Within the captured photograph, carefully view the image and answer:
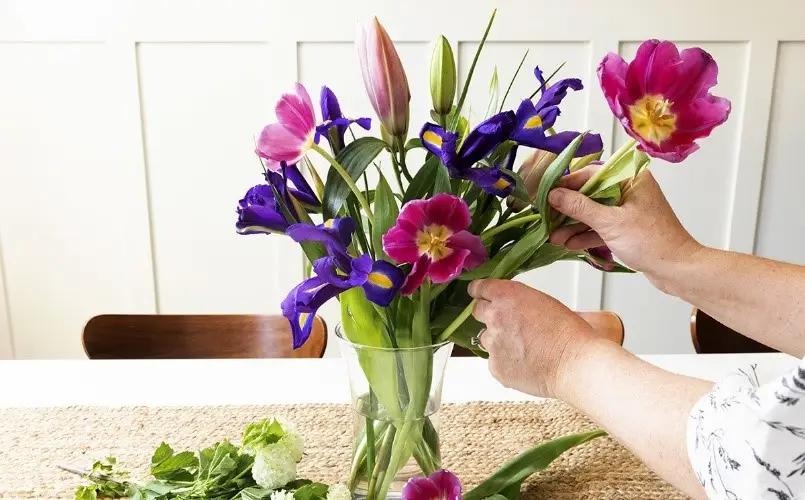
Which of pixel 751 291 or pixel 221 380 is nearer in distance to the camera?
pixel 751 291

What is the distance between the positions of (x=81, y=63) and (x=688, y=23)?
182 centimetres

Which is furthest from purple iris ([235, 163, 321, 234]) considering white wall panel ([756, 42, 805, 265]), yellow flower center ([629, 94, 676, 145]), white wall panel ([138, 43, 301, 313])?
white wall panel ([756, 42, 805, 265])

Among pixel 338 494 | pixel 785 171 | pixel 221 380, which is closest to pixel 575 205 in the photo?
pixel 338 494

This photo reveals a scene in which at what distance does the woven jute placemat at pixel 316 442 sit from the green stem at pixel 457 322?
269 mm

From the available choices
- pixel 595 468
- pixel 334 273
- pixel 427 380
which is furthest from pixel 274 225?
pixel 595 468

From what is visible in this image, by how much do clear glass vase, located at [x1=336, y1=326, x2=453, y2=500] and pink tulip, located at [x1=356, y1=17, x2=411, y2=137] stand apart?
0.74 feet

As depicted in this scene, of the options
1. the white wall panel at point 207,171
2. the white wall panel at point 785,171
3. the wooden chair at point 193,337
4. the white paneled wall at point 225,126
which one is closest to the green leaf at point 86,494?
the wooden chair at point 193,337

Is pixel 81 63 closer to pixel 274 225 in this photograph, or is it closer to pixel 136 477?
pixel 136 477

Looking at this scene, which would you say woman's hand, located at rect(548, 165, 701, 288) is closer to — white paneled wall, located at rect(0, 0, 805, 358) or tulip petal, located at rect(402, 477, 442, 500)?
tulip petal, located at rect(402, 477, 442, 500)

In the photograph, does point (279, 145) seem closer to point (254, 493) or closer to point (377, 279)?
point (377, 279)

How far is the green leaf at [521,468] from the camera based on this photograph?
85 centimetres

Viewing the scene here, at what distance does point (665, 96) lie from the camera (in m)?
0.60

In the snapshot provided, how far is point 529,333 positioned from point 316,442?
16.8 inches

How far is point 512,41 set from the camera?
2.14 meters
